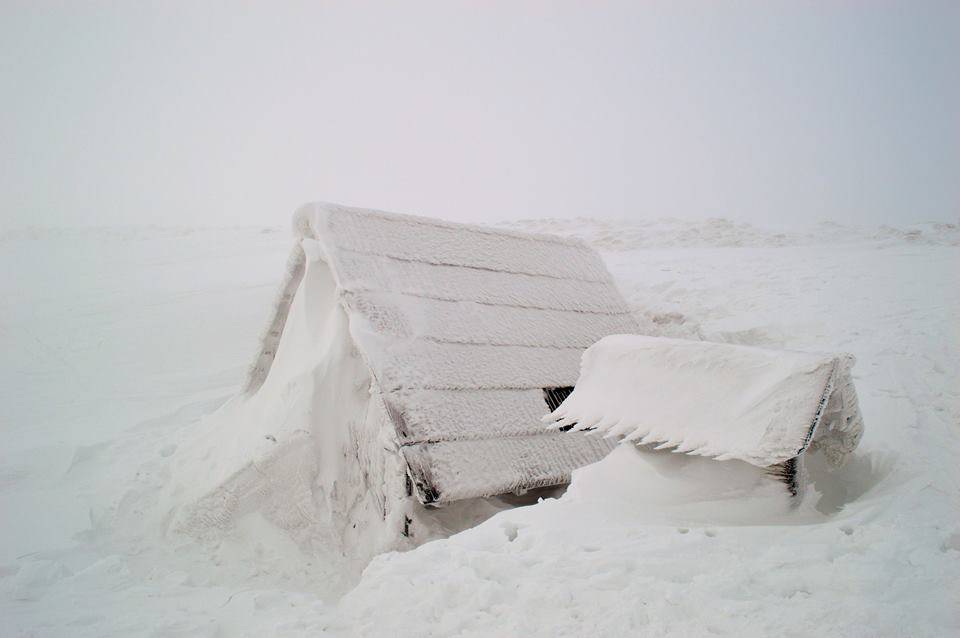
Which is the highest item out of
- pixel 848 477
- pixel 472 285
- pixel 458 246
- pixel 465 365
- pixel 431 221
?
pixel 431 221

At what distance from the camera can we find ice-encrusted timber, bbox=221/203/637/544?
243 cm

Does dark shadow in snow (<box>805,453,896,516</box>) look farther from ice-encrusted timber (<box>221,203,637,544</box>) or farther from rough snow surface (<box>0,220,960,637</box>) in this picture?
ice-encrusted timber (<box>221,203,637,544</box>)

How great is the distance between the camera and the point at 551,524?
1.72 metres

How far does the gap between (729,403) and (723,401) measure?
21mm

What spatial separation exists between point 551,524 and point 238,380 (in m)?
4.43

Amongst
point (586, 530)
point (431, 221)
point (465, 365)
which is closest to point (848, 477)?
point (586, 530)

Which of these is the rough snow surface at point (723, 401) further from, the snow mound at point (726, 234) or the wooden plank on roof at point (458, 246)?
the snow mound at point (726, 234)

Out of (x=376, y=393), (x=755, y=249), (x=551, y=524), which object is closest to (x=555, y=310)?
(x=376, y=393)

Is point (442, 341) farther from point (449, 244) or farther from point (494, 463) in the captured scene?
point (449, 244)

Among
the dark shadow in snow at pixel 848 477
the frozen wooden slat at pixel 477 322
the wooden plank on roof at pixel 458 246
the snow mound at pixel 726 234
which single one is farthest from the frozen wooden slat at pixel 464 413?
the snow mound at pixel 726 234

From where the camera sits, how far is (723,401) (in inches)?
70.0

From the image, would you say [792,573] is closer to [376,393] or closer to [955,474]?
[955,474]

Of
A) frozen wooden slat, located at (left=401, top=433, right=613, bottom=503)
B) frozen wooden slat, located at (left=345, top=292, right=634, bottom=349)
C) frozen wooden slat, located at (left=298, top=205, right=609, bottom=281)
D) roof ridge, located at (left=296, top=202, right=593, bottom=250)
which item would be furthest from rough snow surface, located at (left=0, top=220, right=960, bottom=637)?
roof ridge, located at (left=296, top=202, right=593, bottom=250)

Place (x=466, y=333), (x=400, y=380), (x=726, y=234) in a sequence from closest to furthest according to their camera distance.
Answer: (x=400, y=380) < (x=466, y=333) < (x=726, y=234)
